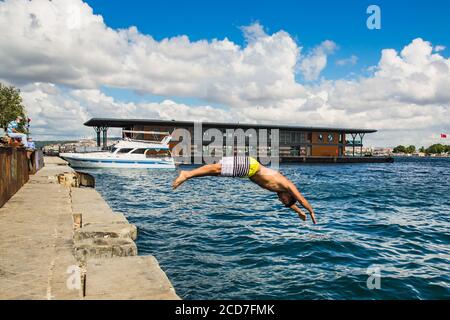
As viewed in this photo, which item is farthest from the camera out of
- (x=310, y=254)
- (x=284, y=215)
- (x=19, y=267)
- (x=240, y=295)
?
(x=284, y=215)

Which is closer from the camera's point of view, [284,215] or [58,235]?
[58,235]

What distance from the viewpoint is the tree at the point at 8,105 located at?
55875 millimetres

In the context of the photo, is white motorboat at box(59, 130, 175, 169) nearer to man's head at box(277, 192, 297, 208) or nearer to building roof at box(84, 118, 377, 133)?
building roof at box(84, 118, 377, 133)

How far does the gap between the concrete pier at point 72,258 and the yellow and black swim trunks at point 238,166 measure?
5.84 feet

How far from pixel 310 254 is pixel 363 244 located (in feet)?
7.67

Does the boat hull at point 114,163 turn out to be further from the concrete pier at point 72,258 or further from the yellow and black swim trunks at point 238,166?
the yellow and black swim trunks at point 238,166

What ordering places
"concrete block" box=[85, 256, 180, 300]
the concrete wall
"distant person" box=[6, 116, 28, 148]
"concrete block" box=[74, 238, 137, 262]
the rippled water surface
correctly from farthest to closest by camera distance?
1. "distant person" box=[6, 116, 28, 148]
2. the concrete wall
3. the rippled water surface
4. "concrete block" box=[74, 238, 137, 262]
5. "concrete block" box=[85, 256, 180, 300]

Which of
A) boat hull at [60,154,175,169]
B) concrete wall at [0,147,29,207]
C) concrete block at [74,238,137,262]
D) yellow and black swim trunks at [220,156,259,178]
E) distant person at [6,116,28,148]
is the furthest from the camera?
boat hull at [60,154,175,169]

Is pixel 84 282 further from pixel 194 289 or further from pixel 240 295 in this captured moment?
pixel 240 295

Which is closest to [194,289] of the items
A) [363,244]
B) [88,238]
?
[88,238]

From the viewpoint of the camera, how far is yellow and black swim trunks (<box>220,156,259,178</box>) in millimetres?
4824

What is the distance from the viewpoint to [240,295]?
23.2 ft

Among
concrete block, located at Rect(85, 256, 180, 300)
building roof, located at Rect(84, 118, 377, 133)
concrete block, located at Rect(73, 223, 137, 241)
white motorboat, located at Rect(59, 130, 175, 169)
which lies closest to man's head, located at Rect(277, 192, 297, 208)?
concrete block, located at Rect(85, 256, 180, 300)

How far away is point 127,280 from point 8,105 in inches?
2423
